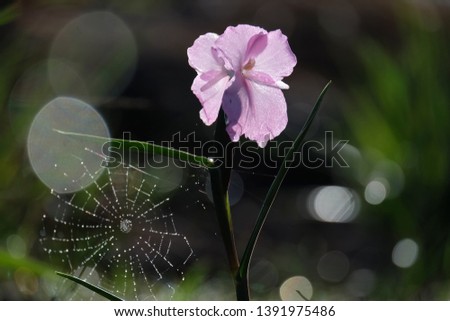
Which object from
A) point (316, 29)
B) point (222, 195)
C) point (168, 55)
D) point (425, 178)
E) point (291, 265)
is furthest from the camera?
point (316, 29)

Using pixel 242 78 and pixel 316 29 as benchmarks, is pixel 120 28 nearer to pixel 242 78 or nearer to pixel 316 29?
pixel 316 29

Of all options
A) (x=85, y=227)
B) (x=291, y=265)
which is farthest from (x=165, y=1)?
(x=85, y=227)

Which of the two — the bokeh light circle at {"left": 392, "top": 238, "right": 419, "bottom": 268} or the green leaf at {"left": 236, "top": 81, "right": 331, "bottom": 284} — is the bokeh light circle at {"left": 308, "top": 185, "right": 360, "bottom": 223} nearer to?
the bokeh light circle at {"left": 392, "top": 238, "right": 419, "bottom": 268}

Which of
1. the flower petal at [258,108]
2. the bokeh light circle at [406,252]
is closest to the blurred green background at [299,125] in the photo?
the bokeh light circle at [406,252]

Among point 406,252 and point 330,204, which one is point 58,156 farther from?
point 330,204

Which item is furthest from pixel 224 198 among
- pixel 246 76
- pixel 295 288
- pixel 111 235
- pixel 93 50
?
pixel 93 50

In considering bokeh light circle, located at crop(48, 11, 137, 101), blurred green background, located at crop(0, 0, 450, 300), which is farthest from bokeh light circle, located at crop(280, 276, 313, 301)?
bokeh light circle, located at crop(48, 11, 137, 101)

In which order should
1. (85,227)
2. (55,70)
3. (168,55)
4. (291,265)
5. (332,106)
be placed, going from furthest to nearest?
(168,55) < (332,106) < (55,70) < (291,265) < (85,227)

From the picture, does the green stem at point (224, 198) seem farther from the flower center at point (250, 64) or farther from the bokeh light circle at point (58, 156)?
the bokeh light circle at point (58, 156)
